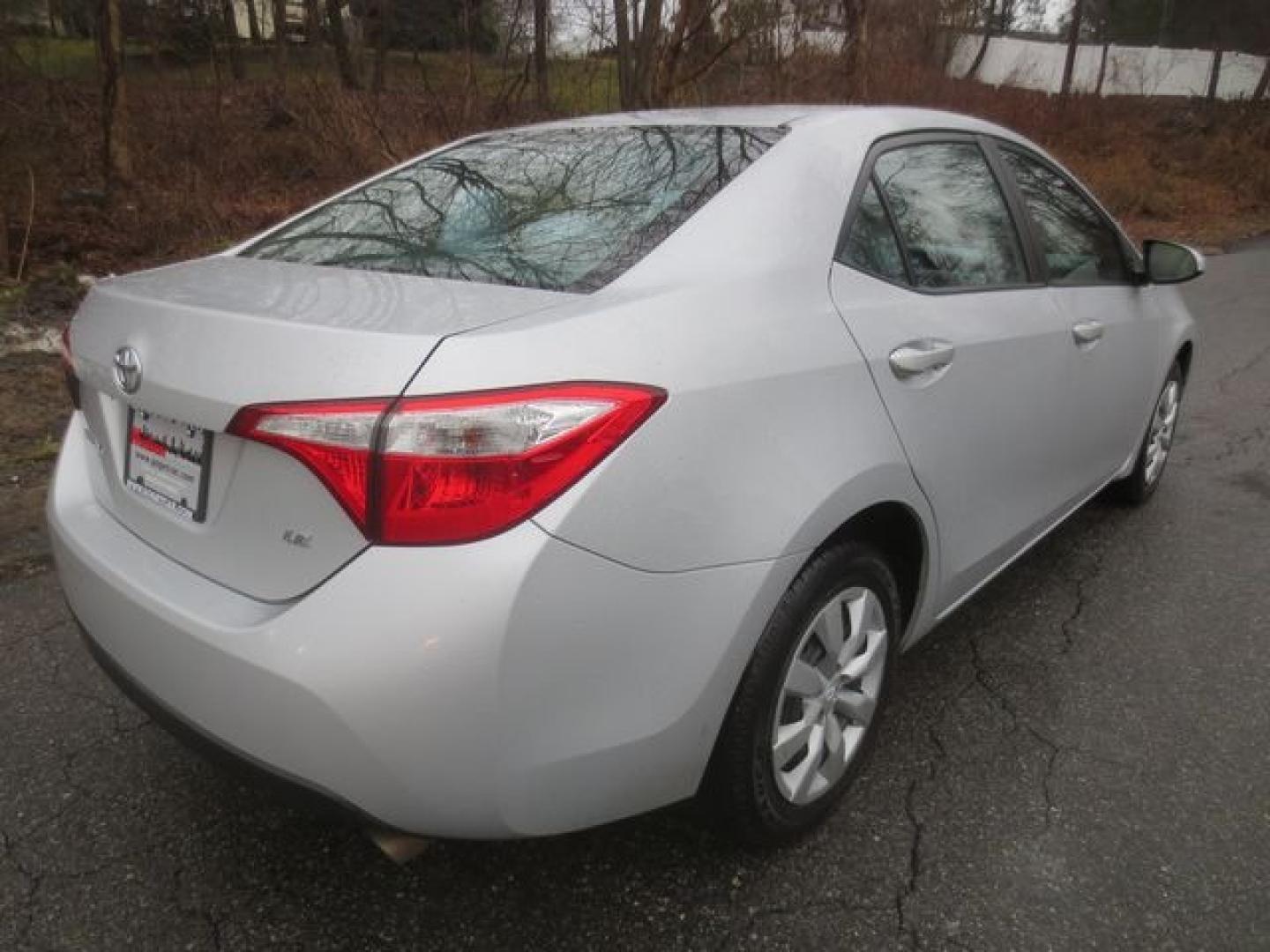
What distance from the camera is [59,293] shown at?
5816 mm

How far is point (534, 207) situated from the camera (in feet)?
7.14

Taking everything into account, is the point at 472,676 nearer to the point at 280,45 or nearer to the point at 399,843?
the point at 399,843

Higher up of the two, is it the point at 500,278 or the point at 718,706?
the point at 500,278

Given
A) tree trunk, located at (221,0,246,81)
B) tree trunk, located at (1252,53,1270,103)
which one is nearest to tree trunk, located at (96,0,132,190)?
tree trunk, located at (221,0,246,81)

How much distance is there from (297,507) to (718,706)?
787 mm

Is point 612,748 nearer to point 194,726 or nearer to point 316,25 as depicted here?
point 194,726

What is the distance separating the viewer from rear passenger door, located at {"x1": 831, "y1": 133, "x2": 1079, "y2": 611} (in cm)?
209

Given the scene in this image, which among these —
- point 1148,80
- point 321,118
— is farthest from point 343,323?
point 1148,80

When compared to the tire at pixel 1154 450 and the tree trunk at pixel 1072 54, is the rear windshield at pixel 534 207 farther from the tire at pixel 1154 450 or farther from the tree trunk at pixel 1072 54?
the tree trunk at pixel 1072 54

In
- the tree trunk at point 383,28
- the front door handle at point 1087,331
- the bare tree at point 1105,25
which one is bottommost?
the front door handle at point 1087,331

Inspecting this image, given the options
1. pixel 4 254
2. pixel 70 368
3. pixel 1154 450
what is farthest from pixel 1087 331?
pixel 4 254

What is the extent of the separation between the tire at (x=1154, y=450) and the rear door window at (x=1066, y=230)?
76 centimetres

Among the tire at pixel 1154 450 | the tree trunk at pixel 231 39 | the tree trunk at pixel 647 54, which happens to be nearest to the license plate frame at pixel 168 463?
the tire at pixel 1154 450

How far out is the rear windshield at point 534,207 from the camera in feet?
6.28
